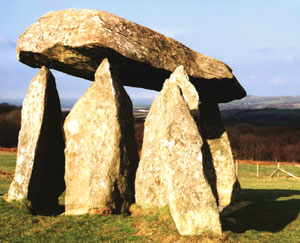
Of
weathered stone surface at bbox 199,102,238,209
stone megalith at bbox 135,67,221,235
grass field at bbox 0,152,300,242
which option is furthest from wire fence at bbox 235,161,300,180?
stone megalith at bbox 135,67,221,235

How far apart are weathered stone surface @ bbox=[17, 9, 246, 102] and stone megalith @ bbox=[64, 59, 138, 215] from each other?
2.66 ft

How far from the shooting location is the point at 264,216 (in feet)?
43.2

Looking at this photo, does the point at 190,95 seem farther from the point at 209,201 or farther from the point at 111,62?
the point at 209,201

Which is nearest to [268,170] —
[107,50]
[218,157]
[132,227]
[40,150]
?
[218,157]

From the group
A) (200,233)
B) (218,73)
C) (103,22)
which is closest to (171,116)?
(200,233)

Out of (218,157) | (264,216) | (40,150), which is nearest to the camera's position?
(40,150)

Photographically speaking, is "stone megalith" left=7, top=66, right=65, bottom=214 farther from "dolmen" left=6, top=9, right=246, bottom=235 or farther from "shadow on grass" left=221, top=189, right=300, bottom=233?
"shadow on grass" left=221, top=189, right=300, bottom=233

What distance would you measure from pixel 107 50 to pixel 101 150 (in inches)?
123

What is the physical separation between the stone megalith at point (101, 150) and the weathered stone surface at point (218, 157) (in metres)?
4.04

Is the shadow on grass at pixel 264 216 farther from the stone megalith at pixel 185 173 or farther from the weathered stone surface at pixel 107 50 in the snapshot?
the weathered stone surface at pixel 107 50

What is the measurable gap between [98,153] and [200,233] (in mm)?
4338

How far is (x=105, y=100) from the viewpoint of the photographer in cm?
1223

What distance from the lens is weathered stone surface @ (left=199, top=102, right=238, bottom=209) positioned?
15.6 metres

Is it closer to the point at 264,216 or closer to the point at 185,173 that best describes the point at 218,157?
the point at 264,216
